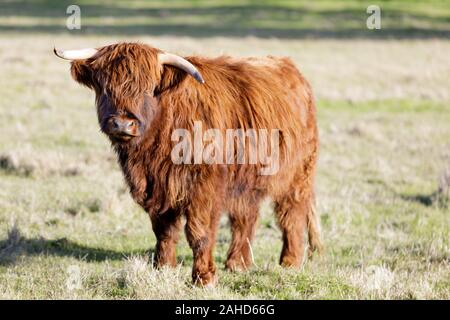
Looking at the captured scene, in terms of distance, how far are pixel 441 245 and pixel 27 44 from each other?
25.3 meters

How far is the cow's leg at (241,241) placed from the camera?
269 inches

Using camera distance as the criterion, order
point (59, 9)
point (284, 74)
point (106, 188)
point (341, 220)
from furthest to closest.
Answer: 1. point (59, 9)
2. point (106, 188)
3. point (341, 220)
4. point (284, 74)

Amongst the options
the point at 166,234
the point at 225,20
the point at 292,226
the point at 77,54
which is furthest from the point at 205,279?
the point at 225,20

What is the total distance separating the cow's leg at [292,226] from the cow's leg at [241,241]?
0.89 feet

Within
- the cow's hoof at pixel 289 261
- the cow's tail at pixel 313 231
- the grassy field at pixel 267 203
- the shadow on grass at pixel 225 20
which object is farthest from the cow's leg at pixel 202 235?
the shadow on grass at pixel 225 20

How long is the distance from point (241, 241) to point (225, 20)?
1533 inches

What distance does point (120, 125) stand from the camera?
557 cm

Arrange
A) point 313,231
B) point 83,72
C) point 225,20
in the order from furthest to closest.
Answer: point 225,20 → point 313,231 → point 83,72

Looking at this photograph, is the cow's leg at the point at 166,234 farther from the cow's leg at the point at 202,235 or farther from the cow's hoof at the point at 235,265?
the cow's hoof at the point at 235,265

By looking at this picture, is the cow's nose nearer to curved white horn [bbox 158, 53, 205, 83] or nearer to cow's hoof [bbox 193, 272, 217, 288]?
curved white horn [bbox 158, 53, 205, 83]

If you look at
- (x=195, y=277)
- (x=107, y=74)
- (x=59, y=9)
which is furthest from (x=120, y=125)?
(x=59, y=9)

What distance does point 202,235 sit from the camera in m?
5.95

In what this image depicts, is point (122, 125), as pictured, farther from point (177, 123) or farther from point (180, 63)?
point (180, 63)

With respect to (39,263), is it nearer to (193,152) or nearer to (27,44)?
(193,152)
